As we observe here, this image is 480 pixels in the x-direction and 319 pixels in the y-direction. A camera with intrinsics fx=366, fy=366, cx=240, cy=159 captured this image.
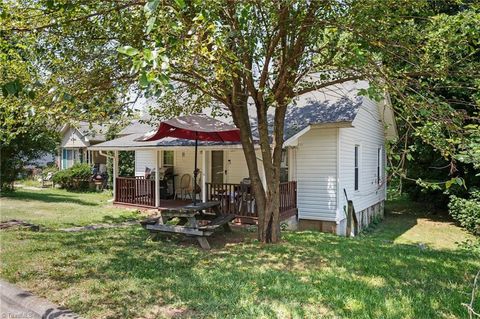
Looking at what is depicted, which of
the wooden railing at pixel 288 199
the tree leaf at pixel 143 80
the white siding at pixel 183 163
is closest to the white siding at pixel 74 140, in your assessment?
the white siding at pixel 183 163

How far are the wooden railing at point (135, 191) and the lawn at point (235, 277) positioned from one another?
566 cm

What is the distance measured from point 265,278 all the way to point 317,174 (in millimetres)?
7214

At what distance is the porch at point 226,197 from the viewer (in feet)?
34.9

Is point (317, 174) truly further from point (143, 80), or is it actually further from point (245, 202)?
point (143, 80)

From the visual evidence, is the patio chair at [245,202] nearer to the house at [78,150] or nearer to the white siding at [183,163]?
the white siding at [183,163]

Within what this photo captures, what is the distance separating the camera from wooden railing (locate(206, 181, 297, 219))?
10617 mm

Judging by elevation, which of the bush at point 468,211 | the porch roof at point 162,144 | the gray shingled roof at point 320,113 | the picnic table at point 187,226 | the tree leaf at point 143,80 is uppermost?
the gray shingled roof at point 320,113

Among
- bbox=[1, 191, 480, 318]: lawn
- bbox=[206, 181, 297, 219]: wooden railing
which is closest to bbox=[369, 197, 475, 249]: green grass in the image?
bbox=[206, 181, 297, 219]: wooden railing

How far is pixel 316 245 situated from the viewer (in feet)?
24.3

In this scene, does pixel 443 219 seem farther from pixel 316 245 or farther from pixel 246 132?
pixel 246 132

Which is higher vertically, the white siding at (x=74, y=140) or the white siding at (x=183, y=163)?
the white siding at (x=74, y=140)

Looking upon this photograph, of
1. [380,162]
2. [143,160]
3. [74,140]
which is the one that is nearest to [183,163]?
[143,160]

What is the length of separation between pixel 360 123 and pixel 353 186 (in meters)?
2.59

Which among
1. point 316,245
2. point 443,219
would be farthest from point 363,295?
point 443,219
